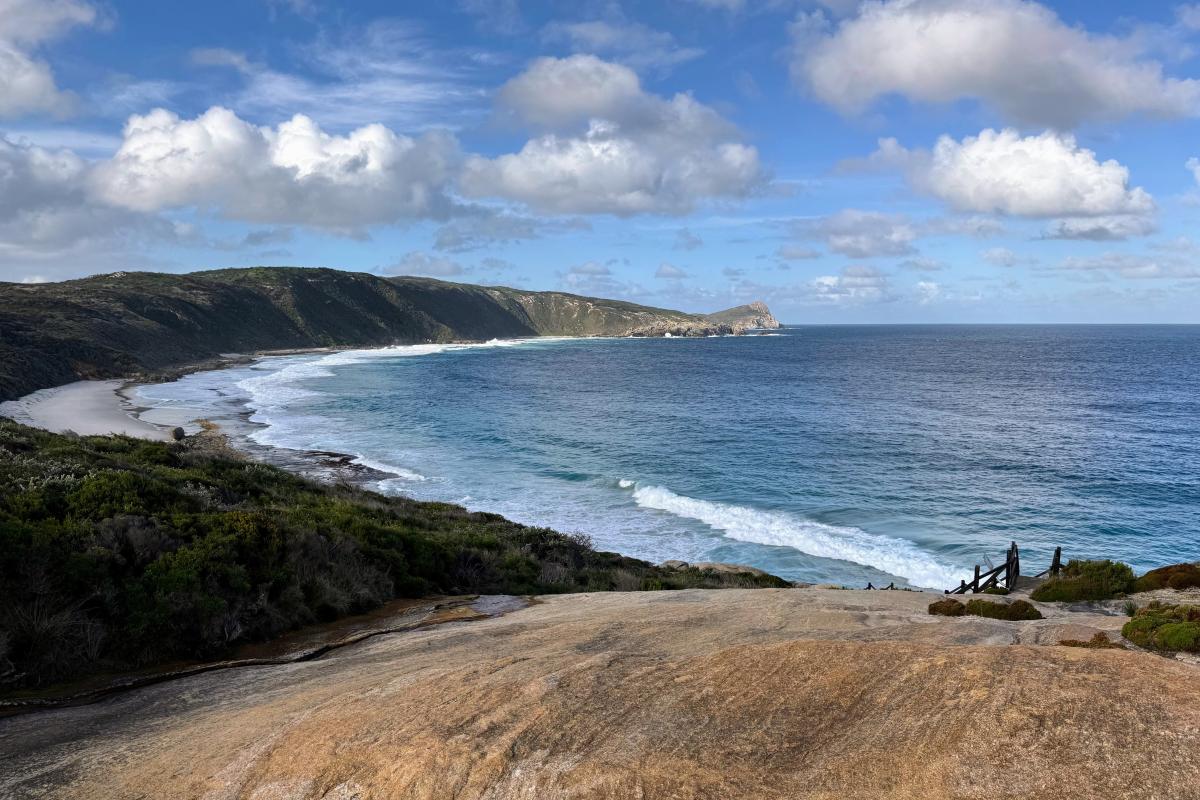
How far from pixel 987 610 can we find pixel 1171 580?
6601 millimetres

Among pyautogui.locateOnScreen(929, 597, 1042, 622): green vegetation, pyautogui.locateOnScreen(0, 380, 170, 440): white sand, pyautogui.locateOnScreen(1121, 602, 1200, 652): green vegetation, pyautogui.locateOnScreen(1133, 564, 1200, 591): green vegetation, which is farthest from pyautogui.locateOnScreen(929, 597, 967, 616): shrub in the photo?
pyautogui.locateOnScreen(0, 380, 170, 440): white sand

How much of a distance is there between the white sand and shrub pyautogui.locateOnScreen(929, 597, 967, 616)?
3972cm

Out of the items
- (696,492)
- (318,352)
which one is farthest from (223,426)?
(318,352)

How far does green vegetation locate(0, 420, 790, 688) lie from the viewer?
10055 mm

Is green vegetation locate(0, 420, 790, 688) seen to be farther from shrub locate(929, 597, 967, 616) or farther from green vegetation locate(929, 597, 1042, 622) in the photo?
green vegetation locate(929, 597, 1042, 622)

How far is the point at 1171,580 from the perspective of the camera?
15.3 metres


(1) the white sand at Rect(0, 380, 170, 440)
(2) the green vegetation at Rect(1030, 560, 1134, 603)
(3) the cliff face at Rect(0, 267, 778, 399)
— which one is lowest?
(2) the green vegetation at Rect(1030, 560, 1134, 603)

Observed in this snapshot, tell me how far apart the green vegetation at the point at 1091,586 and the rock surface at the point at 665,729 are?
828cm

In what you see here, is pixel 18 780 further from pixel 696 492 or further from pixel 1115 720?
pixel 696 492

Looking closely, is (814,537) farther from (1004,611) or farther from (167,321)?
(167,321)

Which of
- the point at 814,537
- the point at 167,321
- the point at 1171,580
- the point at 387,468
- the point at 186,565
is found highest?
the point at 167,321

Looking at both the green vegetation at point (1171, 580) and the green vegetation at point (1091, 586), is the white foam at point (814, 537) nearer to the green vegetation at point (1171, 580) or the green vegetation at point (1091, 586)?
the green vegetation at point (1091, 586)

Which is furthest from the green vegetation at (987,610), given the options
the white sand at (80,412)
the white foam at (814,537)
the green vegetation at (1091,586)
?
the white sand at (80,412)

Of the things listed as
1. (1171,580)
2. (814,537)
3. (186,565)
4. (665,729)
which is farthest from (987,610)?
(814,537)
